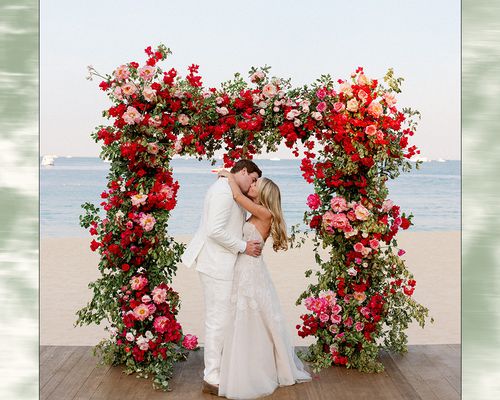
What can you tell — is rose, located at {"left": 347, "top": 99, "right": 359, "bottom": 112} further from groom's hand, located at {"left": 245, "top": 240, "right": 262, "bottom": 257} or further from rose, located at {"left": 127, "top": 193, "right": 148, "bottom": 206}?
rose, located at {"left": 127, "top": 193, "right": 148, "bottom": 206}

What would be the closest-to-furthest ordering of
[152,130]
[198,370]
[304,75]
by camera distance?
[152,130], [198,370], [304,75]

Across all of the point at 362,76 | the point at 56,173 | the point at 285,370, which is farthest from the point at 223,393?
the point at 56,173

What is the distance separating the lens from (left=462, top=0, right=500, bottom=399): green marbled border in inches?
69.3

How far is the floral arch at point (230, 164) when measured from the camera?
5.35 meters

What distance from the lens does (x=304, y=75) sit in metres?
20.2

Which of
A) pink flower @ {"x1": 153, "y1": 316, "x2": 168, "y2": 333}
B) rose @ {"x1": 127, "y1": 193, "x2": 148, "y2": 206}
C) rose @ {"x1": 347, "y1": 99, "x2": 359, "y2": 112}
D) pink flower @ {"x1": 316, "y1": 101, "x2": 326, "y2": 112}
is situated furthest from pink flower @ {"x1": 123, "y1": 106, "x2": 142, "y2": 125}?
rose @ {"x1": 347, "y1": 99, "x2": 359, "y2": 112}

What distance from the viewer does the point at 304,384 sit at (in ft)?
17.0

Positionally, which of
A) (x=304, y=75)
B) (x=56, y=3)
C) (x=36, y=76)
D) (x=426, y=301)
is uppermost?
(x=56, y=3)

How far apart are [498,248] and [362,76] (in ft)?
12.8

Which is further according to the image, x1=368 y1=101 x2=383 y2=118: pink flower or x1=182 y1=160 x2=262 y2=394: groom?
x1=368 y1=101 x2=383 y2=118: pink flower

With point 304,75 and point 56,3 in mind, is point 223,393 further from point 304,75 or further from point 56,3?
point 56,3

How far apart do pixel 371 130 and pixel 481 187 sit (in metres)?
3.62

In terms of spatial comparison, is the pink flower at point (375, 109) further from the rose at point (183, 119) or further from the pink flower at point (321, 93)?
the rose at point (183, 119)

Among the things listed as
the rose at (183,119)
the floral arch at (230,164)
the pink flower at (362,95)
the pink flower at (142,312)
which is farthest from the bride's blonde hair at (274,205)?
the pink flower at (142,312)
